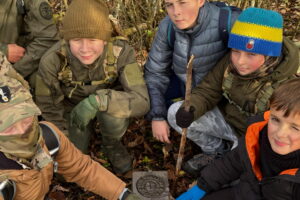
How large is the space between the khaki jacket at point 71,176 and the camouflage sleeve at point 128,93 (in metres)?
0.62

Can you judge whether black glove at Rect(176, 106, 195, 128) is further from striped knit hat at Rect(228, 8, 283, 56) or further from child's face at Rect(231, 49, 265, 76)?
striped knit hat at Rect(228, 8, 283, 56)

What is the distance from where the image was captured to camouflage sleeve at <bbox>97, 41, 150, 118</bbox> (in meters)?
3.45

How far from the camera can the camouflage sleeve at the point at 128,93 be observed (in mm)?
3453

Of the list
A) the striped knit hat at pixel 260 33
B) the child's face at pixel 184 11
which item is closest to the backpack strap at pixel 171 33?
the child's face at pixel 184 11

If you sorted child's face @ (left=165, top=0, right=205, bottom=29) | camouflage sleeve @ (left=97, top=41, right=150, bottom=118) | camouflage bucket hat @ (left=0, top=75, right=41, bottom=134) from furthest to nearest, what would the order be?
Answer: camouflage sleeve @ (left=97, top=41, right=150, bottom=118), child's face @ (left=165, top=0, right=205, bottom=29), camouflage bucket hat @ (left=0, top=75, right=41, bottom=134)

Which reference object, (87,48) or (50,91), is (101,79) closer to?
(87,48)

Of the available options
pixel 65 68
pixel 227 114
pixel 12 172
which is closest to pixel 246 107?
pixel 227 114

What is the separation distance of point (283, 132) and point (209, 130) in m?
1.53

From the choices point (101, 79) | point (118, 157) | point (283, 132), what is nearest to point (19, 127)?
point (101, 79)

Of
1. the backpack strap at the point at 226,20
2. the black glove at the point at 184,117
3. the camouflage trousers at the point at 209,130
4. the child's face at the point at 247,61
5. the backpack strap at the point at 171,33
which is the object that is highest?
the backpack strap at the point at 226,20

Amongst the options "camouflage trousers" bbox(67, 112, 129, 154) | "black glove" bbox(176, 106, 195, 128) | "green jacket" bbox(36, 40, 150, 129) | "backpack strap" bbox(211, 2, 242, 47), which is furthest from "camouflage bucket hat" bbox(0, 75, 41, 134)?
"backpack strap" bbox(211, 2, 242, 47)

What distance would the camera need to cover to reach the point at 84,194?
3881mm

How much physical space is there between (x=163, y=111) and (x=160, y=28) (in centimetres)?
98

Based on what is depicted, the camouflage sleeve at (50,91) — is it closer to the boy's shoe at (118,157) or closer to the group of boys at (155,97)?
the group of boys at (155,97)
